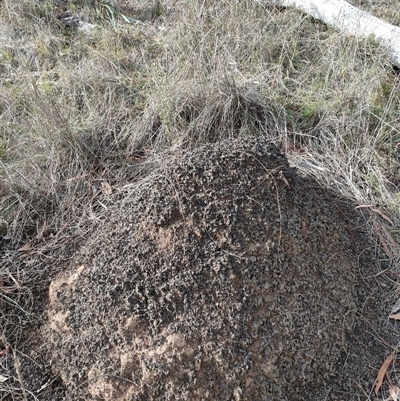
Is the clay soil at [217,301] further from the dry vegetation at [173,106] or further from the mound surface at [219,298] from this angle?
the dry vegetation at [173,106]

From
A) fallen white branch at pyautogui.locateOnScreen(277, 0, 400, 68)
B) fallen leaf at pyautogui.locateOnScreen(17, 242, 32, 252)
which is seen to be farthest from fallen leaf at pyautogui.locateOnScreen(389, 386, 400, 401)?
fallen white branch at pyautogui.locateOnScreen(277, 0, 400, 68)

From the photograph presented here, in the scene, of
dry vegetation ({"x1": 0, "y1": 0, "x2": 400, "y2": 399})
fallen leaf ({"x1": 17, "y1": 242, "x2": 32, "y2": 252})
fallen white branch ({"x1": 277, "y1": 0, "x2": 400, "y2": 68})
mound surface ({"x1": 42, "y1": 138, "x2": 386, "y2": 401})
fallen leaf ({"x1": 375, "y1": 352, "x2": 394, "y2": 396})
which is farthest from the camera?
fallen white branch ({"x1": 277, "y1": 0, "x2": 400, "y2": 68})

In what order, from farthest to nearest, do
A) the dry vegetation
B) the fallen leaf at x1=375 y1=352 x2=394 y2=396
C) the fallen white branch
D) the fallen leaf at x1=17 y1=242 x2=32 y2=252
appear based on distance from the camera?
the fallen white branch < the dry vegetation < the fallen leaf at x1=17 y1=242 x2=32 y2=252 < the fallen leaf at x1=375 y1=352 x2=394 y2=396

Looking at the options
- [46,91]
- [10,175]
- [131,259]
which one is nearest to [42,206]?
[10,175]

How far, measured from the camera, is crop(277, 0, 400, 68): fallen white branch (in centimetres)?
341

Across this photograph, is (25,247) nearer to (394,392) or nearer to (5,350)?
(5,350)

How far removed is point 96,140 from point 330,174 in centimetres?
139

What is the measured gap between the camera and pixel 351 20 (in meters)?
3.67

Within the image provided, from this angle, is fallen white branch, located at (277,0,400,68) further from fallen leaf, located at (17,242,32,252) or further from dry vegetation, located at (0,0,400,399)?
fallen leaf, located at (17,242,32,252)

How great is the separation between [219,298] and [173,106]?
149 centimetres

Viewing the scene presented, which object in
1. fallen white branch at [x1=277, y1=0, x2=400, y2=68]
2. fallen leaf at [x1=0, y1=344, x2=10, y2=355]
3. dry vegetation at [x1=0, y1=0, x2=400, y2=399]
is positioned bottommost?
fallen leaf at [x1=0, y1=344, x2=10, y2=355]

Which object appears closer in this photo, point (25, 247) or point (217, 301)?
point (217, 301)

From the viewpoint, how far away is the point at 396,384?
178cm

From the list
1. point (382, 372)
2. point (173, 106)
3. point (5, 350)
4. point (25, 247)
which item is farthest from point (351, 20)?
point (5, 350)
